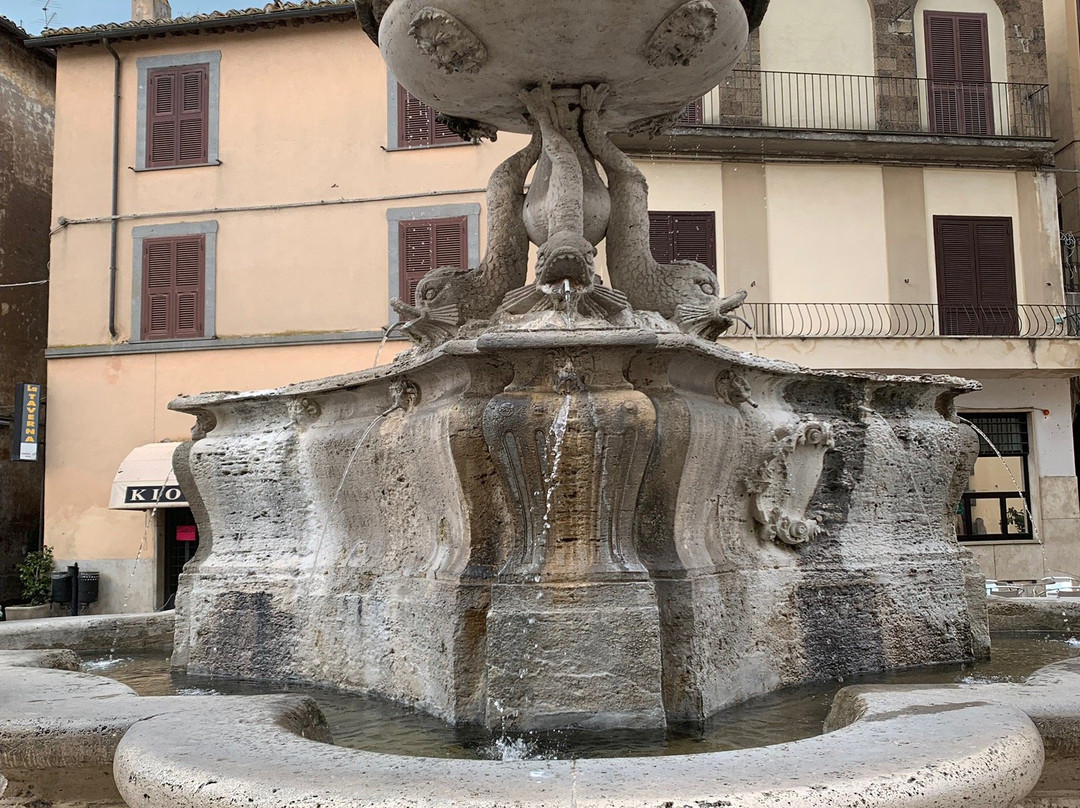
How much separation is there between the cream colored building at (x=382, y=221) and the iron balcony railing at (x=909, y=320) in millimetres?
43

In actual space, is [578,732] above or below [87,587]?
above

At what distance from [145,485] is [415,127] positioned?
668 cm

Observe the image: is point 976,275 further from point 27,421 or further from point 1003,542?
point 27,421

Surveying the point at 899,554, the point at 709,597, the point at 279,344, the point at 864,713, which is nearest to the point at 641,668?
the point at 709,597

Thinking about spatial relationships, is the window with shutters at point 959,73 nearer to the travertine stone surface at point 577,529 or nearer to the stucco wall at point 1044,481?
the stucco wall at point 1044,481

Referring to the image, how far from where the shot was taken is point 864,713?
291 centimetres

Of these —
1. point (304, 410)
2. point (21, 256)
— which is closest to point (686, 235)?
point (21, 256)

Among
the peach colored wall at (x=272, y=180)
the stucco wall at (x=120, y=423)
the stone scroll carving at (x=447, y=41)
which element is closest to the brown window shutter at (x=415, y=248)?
the peach colored wall at (x=272, y=180)

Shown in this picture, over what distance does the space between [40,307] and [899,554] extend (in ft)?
58.6

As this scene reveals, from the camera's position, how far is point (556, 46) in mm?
4355

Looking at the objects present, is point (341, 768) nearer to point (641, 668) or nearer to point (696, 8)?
point (641, 668)

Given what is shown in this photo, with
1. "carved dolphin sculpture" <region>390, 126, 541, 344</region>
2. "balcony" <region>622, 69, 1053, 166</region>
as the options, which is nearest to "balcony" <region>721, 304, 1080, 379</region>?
"balcony" <region>622, 69, 1053, 166</region>

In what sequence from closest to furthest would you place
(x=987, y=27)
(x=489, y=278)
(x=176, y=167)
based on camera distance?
Answer: (x=489, y=278)
(x=176, y=167)
(x=987, y=27)

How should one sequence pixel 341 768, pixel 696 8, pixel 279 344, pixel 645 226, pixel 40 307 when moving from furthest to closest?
1. pixel 40 307
2. pixel 279 344
3. pixel 645 226
4. pixel 696 8
5. pixel 341 768
